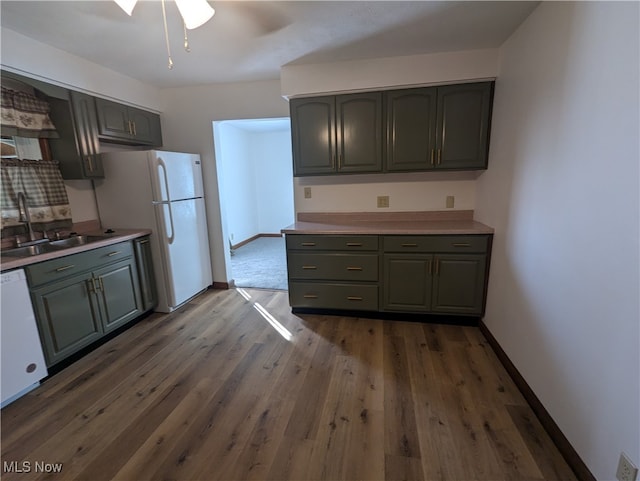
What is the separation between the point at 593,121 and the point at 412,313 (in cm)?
196

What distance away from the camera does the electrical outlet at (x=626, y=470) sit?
106 centimetres

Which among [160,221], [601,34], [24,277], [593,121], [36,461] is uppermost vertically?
[601,34]

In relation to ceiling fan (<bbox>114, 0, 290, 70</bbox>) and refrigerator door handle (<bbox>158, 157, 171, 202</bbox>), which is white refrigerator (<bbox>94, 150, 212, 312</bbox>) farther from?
ceiling fan (<bbox>114, 0, 290, 70</bbox>)

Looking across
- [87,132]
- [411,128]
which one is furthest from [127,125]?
[411,128]

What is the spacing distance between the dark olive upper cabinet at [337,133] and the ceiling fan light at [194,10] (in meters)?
1.36

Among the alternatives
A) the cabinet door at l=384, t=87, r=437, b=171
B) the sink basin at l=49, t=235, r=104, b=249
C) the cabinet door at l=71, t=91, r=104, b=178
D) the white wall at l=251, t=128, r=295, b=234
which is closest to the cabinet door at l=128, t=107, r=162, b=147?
the cabinet door at l=71, t=91, r=104, b=178

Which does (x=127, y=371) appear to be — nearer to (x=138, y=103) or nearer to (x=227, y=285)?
(x=227, y=285)

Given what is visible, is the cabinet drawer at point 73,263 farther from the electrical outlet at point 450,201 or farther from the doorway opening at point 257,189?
the electrical outlet at point 450,201

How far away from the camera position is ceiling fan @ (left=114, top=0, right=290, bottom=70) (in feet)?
4.89

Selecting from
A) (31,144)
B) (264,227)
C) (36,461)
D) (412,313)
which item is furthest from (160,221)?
(264,227)

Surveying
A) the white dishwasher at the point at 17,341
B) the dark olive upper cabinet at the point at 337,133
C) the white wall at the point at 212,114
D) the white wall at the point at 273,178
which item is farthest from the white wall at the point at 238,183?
the white dishwasher at the point at 17,341

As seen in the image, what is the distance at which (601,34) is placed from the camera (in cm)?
126

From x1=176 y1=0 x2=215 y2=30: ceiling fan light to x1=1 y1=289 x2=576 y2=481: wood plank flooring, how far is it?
2.17 m

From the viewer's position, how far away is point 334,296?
2883 mm
